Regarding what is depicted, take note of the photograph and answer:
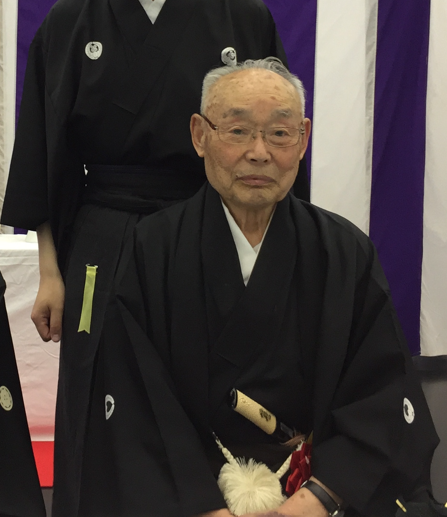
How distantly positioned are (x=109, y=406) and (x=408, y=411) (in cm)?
69

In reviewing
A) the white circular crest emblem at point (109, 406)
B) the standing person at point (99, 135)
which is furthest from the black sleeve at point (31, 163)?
the white circular crest emblem at point (109, 406)

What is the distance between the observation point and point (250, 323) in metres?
1.30

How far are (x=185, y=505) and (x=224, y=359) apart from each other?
32 cm

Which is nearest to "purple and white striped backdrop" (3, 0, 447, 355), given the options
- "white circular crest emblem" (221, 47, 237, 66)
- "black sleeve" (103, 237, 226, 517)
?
"white circular crest emblem" (221, 47, 237, 66)

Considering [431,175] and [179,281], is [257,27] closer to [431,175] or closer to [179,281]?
[179,281]

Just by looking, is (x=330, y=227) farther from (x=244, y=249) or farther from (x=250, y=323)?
(x=250, y=323)

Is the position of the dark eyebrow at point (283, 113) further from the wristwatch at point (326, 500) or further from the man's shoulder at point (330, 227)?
the wristwatch at point (326, 500)

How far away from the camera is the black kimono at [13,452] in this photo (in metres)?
1.34

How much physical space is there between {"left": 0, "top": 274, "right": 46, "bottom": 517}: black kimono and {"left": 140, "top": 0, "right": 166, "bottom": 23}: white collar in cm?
85

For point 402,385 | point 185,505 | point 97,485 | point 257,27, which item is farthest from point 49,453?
point 257,27

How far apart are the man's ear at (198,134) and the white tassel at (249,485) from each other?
0.71 m

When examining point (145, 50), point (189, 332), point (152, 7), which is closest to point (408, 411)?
point (189, 332)

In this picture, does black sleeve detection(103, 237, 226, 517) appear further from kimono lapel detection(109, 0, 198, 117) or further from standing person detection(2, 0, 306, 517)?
kimono lapel detection(109, 0, 198, 117)

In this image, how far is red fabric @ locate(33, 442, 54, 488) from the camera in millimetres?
2393
